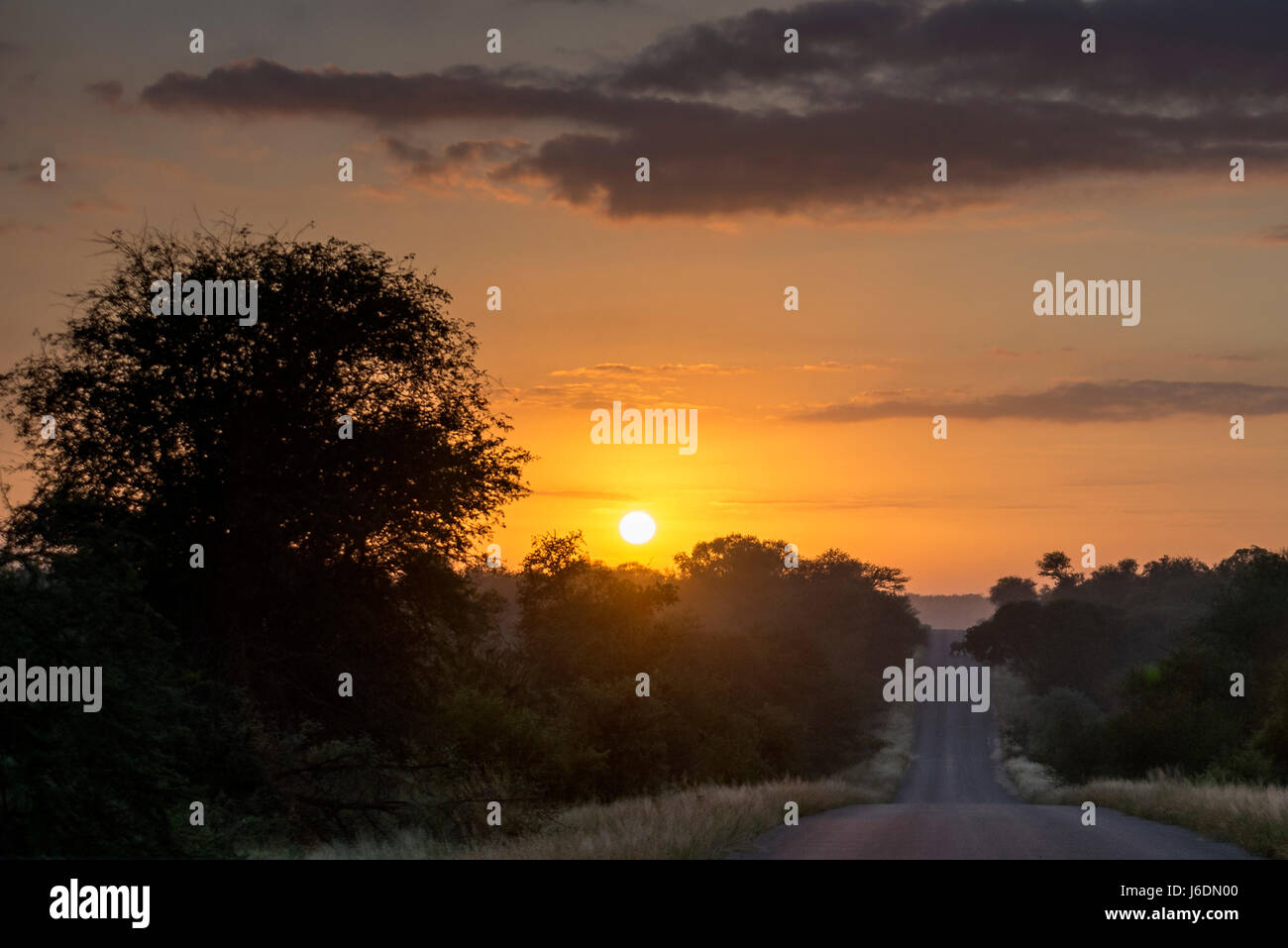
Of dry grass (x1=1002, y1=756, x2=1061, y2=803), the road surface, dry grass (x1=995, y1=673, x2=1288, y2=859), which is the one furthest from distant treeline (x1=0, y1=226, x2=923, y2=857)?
dry grass (x1=1002, y1=756, x2=1061, y2=803)

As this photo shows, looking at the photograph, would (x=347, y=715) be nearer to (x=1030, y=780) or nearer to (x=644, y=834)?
(x=644, y=834)

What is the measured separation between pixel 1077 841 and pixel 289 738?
1464 cm

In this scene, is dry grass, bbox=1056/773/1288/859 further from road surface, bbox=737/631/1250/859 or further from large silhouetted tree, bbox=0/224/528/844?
large silhouetted tree, bbox=0/224/528/844

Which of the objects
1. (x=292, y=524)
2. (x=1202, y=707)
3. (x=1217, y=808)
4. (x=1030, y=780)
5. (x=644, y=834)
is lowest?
(x=1030, y=780)

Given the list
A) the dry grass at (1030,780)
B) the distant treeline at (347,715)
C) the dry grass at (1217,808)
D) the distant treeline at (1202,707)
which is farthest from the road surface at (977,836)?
the dry grass at (1030,780)

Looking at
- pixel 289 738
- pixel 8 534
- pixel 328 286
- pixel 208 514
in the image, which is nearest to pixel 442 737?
pixel 289 738

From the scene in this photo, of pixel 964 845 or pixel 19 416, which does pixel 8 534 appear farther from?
pixel 964 845

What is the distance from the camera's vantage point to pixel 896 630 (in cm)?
15150

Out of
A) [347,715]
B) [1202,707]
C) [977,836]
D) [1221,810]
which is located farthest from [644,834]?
[1202,707]

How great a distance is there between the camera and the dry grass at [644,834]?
15211 millimetres

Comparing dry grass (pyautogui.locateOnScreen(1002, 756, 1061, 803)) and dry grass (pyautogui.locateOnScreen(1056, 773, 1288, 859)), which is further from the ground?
dry grass (pyautogui.locateOnScreen(1056, 773, 1288, 859))

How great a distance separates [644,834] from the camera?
1600cm

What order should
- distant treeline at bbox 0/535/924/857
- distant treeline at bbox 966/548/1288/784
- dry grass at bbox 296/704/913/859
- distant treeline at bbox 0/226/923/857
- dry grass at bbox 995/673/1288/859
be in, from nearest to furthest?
dry grass at bbox 296/704/913/859 → distant treeline at bbox 0/535/924/857 → dry grass at bbox 995/673/1288/859 → distant treeline at bbox 0/226/923/857 → distant treeline at bbox 966/548/1288/784

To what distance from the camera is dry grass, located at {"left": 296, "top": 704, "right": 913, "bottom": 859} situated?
15.2 m
